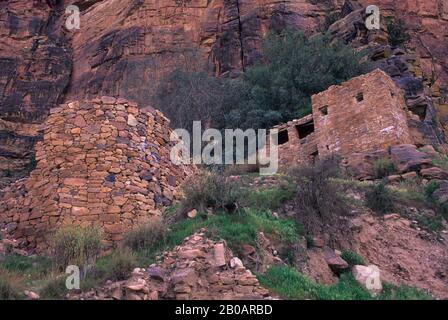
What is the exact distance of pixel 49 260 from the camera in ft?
31.1

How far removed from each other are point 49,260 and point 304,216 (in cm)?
489

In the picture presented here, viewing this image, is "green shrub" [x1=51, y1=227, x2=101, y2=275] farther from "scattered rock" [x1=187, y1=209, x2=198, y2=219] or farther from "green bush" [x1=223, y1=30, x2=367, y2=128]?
"green bush" [x1=223, y1=30, x2=367, y2=128]

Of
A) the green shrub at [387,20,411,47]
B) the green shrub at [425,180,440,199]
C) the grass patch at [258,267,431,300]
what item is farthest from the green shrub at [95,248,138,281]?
the green shrub at [387,20,411,47]

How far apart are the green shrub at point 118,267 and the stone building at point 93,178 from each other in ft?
5.73

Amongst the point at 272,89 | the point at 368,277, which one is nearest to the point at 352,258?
the point at 368,277

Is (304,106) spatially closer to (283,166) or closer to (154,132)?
(283,166)

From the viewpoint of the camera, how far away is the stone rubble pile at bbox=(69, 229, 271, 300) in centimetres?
754

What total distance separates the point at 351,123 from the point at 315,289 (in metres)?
9.76

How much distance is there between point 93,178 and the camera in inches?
428

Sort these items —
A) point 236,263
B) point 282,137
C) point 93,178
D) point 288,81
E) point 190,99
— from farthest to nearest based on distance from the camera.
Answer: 1. point 190,99
2. point 288,81
3. point 282,137
4. point 93,178
5. point 236,263

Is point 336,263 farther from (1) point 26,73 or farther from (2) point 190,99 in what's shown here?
(1) point 26,73

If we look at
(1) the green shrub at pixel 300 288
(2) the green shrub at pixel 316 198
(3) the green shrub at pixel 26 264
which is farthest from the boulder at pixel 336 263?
(3) the green shrub at pixel 26 264

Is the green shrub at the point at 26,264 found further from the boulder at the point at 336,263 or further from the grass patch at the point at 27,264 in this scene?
the boulder at the point at 336,263

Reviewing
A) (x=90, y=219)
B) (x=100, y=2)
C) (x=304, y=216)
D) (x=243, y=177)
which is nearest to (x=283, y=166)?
(x=243, y=177)
